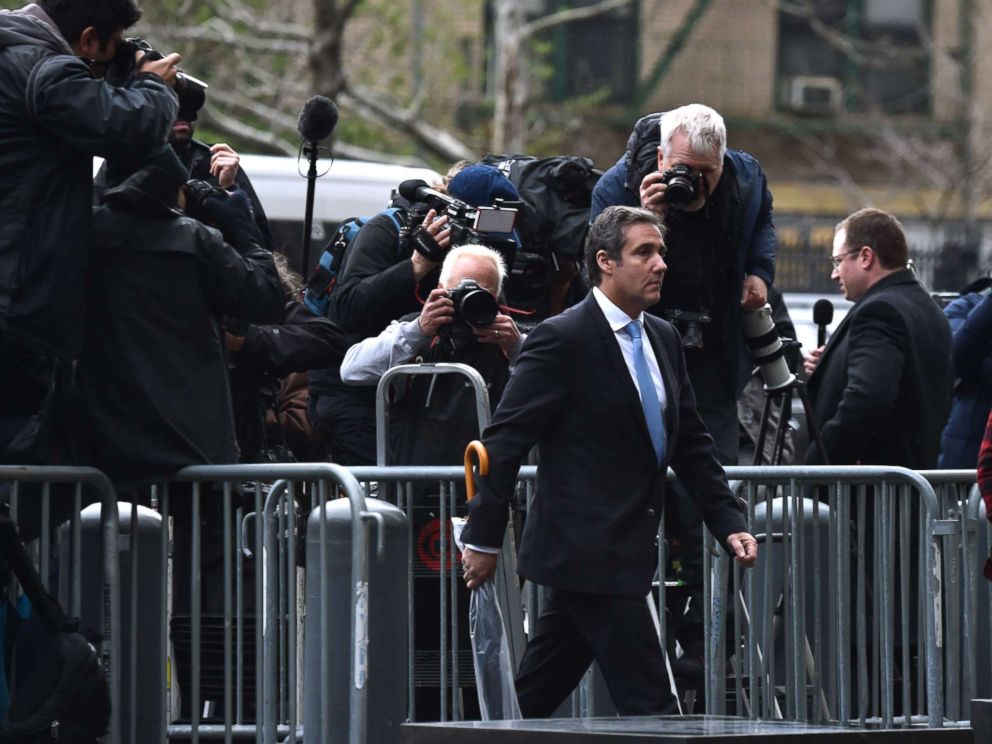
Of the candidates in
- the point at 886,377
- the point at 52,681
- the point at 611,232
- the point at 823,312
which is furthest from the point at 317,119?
the point at 52,681

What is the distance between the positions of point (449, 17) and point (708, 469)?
20746 millimetres

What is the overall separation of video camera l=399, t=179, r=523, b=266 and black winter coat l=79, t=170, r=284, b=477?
141 centimetres

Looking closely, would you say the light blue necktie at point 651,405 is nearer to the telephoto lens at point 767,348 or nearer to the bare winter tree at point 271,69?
the telephoto lens at point 767,348

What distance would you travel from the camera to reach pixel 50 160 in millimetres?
6324

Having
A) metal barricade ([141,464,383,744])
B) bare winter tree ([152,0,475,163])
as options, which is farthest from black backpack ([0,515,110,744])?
bare winter tree ([152,0,475,163])

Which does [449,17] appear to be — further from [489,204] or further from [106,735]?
[106,735]

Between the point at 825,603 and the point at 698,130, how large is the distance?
1792 millimetres

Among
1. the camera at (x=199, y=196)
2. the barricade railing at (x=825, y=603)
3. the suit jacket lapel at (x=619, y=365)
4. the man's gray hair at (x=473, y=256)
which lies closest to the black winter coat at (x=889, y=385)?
the barricade railing at (x=825, y=603)

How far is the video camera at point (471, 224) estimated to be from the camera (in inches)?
316

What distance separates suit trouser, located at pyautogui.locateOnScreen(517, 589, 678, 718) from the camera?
256 inches

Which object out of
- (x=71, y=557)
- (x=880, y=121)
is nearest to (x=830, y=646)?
(x=71, y=557)

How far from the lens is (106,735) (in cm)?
639

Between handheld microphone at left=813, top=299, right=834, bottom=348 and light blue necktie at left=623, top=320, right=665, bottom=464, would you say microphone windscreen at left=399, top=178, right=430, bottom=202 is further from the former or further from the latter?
handheld microphone at left=813, top=299, right=834, bottom=348

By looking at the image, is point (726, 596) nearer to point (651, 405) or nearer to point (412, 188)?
point (651, 405)
